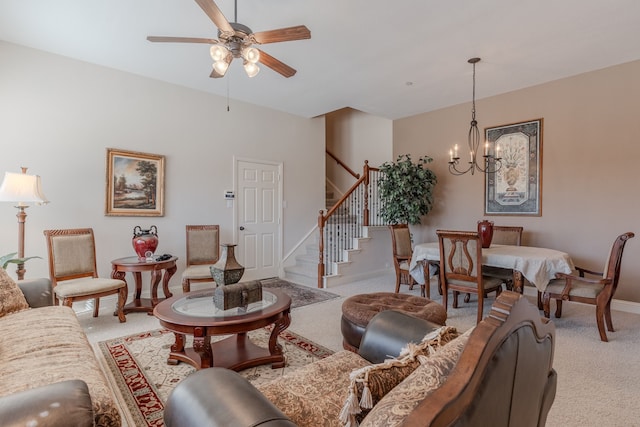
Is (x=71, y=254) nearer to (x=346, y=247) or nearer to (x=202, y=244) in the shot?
(x=202, y=244)

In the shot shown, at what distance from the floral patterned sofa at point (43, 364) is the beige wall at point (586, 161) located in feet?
17.2

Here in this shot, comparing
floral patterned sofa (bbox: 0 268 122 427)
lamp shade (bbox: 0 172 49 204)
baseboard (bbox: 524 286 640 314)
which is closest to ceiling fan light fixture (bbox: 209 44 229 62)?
floral patterned sofa (bbox: 0 268 122 427)

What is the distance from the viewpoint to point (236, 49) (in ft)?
8.25

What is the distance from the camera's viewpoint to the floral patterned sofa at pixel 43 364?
0.94 meters

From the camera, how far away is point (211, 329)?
2090mm

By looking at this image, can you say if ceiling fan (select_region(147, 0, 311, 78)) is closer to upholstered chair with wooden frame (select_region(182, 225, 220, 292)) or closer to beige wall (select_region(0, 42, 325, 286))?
beige wall (select_region(0, 42, 325, 286))

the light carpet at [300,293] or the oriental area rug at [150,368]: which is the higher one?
the light carpet at [300,293]

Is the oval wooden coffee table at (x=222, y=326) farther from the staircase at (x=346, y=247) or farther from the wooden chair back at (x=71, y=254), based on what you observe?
the staircase at (x=346, y=247)

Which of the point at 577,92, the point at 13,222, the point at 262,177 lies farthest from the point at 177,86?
the point at 577,92

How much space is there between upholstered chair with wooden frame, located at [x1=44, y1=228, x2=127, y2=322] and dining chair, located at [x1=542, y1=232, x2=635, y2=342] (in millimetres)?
4425

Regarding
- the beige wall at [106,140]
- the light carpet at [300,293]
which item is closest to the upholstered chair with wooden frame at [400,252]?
the light carpet at [300,293]

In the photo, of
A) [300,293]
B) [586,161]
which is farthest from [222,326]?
[586,161]

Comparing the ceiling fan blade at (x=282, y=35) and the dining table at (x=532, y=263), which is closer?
the ceiling fan blade at (x=282, y=35)

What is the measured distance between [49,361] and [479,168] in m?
5.37
